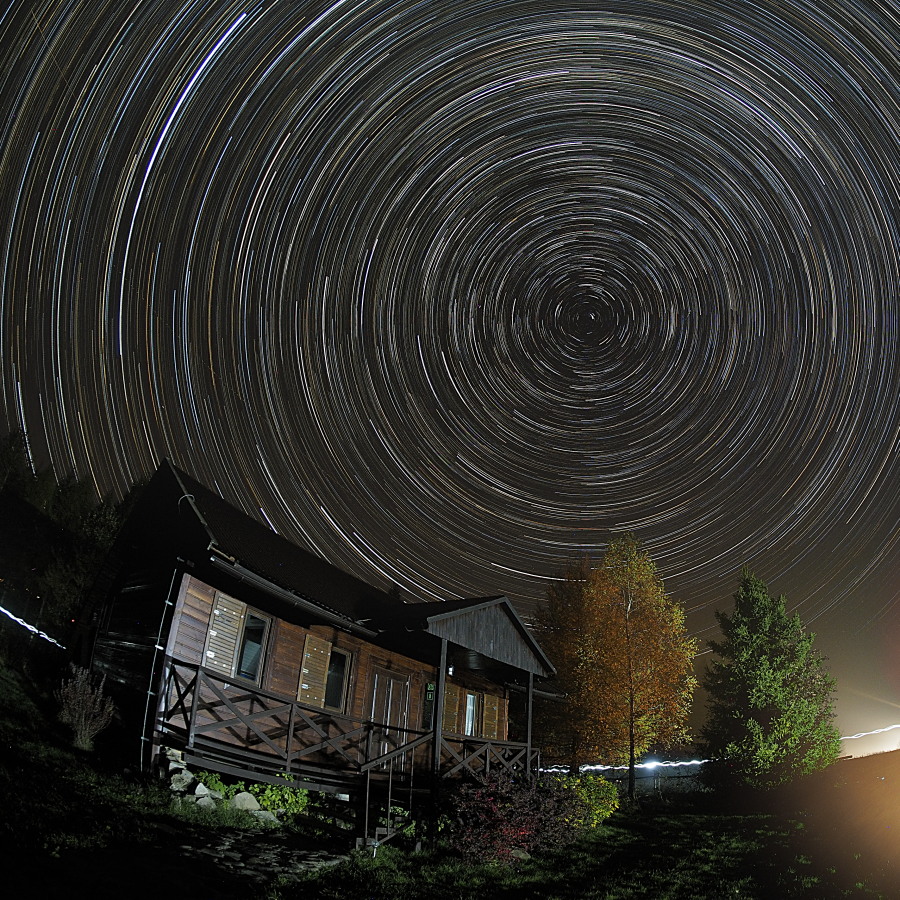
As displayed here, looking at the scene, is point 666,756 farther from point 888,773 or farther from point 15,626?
point 15,626

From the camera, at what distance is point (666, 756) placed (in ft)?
135

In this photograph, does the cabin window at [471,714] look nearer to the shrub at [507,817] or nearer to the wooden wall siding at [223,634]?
the shrub at [507,817]

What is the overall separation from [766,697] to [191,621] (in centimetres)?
2399

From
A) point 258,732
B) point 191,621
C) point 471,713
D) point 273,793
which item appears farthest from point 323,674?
point 471,713

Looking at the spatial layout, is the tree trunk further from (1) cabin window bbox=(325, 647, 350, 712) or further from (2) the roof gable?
(1) cabin window bbox=(325, 647, 350, 712)

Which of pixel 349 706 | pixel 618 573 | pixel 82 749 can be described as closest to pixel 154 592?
pixel 82 749

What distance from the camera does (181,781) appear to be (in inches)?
523

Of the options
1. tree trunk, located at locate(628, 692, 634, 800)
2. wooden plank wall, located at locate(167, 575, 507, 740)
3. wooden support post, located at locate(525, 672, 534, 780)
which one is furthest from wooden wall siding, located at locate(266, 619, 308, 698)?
tree trunk, located at locate(628, 692, 634, 800)

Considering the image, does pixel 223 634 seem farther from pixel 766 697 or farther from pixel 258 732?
pixel 766 697

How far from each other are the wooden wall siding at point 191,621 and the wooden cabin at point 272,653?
1.3 inches

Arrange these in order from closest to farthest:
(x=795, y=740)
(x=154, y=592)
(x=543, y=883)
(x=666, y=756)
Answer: (x=543, y=883), (x=154, y=592), (x=795, y=740), (x=666, y=756)

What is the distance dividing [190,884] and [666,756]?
125 ft

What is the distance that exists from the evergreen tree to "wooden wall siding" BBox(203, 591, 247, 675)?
70.0 ft

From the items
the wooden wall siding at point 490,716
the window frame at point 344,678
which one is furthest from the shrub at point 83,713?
the wooden wall siding at point 490,716
